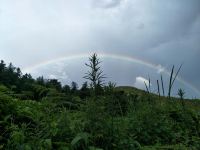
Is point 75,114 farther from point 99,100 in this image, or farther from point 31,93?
point 31,93

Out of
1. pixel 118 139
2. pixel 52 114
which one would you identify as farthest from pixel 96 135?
pixel 52 114

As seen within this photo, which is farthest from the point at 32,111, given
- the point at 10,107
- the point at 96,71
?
the point at 96,71

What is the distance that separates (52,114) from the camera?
5.81 metres

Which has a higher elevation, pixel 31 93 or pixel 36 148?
pixel 31 93

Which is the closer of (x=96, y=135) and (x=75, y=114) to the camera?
(x=96, y=135)

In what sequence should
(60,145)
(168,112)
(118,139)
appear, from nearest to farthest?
(60,145), (118,139), (168,112)

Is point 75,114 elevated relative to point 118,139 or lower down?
elevated

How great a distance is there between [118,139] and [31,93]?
2358 millimetres

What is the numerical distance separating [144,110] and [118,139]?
5.85 ft

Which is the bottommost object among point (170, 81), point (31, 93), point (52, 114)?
point (52, 114)

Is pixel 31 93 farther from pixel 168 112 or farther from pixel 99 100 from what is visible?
pixel 168 112

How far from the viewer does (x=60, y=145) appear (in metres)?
5.28

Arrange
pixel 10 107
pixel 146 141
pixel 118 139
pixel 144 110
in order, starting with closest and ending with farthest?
pixel 118 139, pixel 10 107, pixel 146 141, pixel 144 110

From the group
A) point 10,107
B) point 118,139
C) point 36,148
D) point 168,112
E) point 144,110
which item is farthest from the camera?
point 168,112
